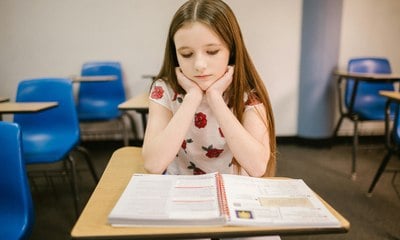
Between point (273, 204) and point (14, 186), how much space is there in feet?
2.61

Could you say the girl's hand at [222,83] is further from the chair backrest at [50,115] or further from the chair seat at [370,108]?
the chair seat at [370,108]

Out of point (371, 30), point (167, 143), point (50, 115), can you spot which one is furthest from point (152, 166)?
point (371, 30)

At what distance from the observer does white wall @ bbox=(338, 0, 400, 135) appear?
3.31m

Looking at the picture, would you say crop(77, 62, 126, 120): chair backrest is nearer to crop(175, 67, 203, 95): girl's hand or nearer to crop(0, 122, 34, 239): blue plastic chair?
crop(0, 122, 34, 239): blue plastic chair

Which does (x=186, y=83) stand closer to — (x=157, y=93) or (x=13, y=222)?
(x=157, y=93)

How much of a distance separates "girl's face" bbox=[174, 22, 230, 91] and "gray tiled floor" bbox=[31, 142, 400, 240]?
4.01 feet

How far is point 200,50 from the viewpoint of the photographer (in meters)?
0.80

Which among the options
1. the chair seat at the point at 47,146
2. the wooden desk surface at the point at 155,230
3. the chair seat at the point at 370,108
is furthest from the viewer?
the chair seat at the point at 370,108

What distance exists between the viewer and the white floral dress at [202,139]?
3.44 ft

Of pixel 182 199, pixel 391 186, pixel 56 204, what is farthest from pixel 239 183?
pixel 391 186

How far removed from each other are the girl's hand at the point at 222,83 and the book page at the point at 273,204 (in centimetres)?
28

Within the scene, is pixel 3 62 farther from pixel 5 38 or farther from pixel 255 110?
pixel 255 110

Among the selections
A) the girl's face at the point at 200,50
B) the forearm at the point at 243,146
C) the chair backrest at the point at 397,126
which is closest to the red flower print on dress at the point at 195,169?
the forearm at the point at 243,146

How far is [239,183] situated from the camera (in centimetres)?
73
